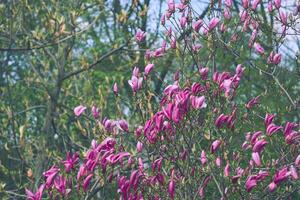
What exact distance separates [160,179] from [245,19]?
1991mm

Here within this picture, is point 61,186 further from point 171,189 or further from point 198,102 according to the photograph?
point 198,102

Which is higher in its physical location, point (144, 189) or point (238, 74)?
point (238, 74)

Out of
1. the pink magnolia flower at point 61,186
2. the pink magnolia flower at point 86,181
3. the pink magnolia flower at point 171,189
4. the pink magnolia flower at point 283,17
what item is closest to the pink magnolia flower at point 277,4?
the pink magnolia flower at point 283,17

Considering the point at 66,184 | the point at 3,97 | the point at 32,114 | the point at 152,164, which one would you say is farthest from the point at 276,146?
the point at 32,114

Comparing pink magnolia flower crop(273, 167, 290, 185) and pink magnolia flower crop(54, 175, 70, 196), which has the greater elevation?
pink magnolia flower crop(273, 167, 290, 185)

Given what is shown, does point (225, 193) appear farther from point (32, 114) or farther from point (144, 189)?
point (32, 114)

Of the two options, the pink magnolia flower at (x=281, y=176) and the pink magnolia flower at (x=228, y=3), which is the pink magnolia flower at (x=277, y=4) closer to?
the pink magnolia flower at (x=228, y=3)

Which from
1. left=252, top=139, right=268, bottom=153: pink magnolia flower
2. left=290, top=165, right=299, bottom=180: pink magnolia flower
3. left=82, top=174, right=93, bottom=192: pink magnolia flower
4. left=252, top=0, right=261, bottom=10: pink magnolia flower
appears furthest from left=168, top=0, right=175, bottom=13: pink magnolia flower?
left=290, top=165, right=299, bottom=180: pink magnolia flower

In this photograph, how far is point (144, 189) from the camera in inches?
221

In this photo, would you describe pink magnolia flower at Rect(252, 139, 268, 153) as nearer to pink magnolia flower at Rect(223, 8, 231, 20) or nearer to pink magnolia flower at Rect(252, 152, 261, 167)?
pink magnolia flower at Rect(252, 152, 261, 167)

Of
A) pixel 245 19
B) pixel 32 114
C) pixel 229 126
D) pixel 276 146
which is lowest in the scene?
pixel 32 114

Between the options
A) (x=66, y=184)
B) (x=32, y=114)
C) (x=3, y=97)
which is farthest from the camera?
(x=32, y=114)

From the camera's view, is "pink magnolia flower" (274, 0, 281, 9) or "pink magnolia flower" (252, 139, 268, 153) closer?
"pink magnolia flower" (252, 139, 268, 153)

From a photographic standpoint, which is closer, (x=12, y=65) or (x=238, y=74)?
(x=238, y=74)
